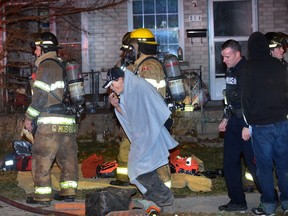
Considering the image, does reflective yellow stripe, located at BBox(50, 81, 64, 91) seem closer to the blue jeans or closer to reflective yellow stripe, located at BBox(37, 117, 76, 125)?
reflective yellow stripe, located at BBox(37, 117, 76, 125)

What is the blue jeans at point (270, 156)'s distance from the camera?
7410mm

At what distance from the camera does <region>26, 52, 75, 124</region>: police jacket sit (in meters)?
8.24

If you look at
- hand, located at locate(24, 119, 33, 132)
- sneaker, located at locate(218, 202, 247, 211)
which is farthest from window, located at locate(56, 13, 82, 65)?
sneaker, located at locate(218, 202, 247, 211)

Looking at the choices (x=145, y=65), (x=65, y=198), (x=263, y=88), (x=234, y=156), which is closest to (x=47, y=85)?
(x=145, y=65)

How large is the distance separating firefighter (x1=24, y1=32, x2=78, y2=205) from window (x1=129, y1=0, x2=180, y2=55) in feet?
29.0

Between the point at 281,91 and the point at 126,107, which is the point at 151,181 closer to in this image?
the point at 126,107

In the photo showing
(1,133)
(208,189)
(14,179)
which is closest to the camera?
(208,189)

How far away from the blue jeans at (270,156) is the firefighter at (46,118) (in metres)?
2.51

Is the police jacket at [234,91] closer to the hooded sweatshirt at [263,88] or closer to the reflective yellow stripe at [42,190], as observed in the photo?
the hooded sweatshirt at [263,88]

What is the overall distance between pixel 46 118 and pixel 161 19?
30.5ft

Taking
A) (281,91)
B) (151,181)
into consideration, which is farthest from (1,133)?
(281,91)

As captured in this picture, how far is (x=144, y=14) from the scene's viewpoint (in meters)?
17.2

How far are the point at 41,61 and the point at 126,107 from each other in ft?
4.95

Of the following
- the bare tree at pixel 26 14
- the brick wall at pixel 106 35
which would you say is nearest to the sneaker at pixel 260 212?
the bare tree at pixel 26 14
